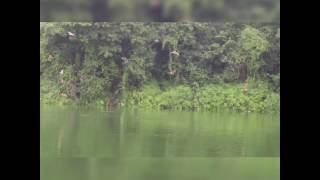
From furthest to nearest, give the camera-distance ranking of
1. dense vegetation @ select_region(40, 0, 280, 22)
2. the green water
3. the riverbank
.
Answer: the riverbank < the green water < dense vegetation @ select_region(40, 0, 280, 22)

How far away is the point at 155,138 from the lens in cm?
635

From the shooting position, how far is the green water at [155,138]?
6102 mm

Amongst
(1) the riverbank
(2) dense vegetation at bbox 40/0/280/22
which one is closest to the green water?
(1) the riverbank

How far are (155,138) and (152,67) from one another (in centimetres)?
88

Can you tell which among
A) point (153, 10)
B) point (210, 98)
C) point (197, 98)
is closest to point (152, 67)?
point (197, 98)

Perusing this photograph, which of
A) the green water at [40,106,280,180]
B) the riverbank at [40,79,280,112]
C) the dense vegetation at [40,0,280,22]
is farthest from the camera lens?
the riverbank at [40,79,280,112]

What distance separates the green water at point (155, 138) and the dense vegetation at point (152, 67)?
180mm

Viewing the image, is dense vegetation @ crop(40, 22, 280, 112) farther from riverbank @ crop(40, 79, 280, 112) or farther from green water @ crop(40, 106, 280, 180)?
green water @ crop(40, 106, 280, 180)

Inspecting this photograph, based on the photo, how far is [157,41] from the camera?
6.61 metres

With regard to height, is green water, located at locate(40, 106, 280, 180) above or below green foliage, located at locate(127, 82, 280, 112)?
below

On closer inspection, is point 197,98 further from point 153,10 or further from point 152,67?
point 153,10

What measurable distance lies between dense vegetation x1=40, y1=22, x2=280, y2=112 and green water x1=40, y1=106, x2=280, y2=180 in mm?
180

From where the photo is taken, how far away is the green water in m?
6.10
